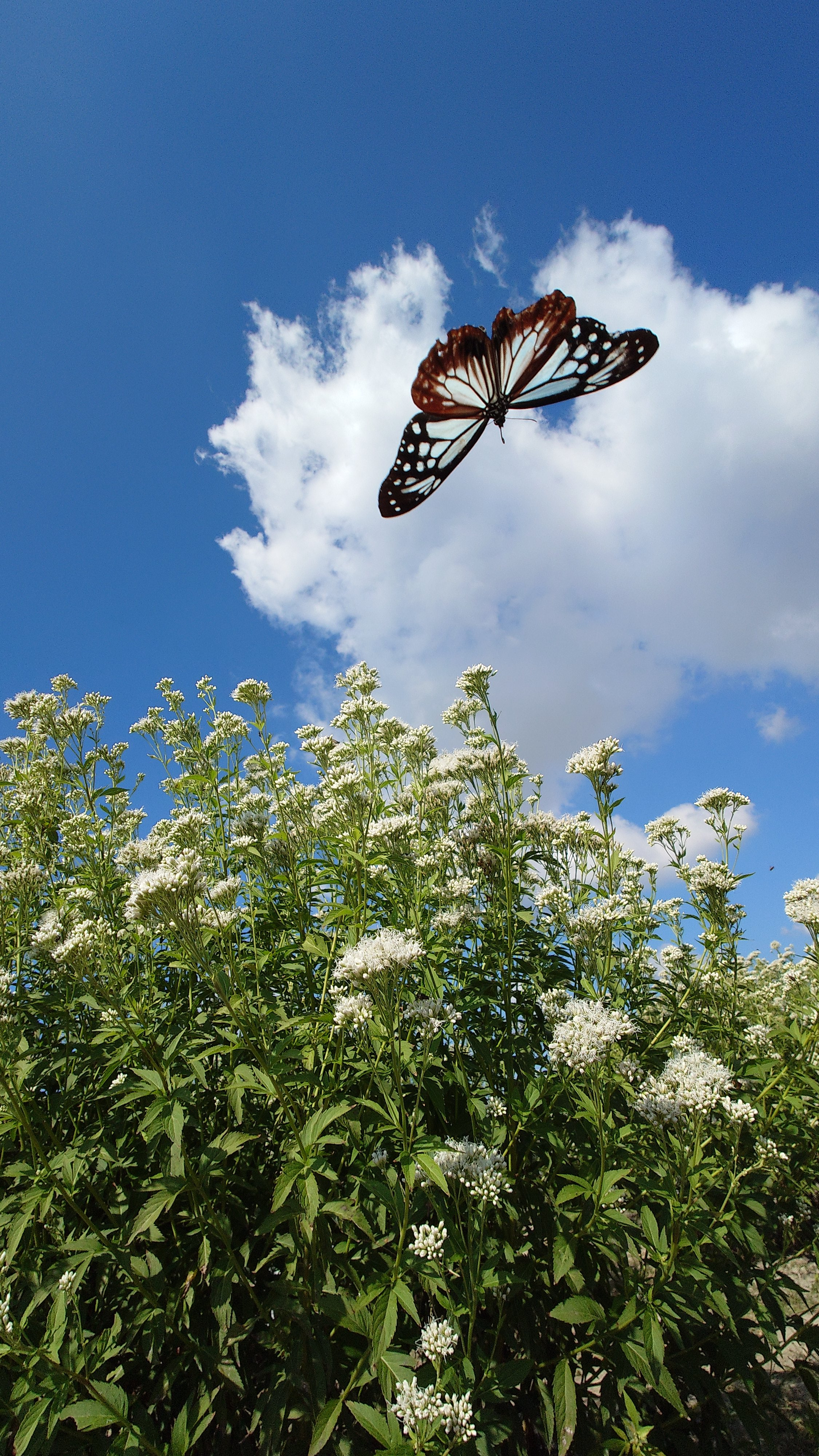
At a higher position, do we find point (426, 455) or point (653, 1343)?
point (426, 455)

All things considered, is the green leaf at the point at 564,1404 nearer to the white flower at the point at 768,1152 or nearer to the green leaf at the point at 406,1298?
the green leaf at the point at 406,1298

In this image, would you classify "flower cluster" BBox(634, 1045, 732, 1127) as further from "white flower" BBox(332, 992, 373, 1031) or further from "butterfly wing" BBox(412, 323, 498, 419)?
"butterfly wing" BBox(412, 323, 498, 419)

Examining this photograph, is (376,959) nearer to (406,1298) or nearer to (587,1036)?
(587,1036)

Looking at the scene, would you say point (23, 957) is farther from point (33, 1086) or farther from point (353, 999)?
point (353, 999)

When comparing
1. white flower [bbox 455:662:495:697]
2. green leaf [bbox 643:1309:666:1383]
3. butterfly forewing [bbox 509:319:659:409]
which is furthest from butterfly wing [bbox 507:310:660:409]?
green leaf [bbox 643:1309:666:1383]

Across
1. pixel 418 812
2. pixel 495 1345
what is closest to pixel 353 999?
pixel 495 1345

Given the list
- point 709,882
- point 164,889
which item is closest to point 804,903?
point 709,882

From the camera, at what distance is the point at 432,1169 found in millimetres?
2682

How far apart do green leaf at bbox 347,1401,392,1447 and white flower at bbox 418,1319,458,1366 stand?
0.88 feet

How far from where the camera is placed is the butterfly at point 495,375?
4258 millimetres

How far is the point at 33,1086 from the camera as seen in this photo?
13.1 ft

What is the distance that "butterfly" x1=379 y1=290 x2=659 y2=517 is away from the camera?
426 centimetres

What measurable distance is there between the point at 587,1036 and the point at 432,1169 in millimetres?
971

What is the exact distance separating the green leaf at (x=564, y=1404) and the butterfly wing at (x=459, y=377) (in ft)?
18.3
